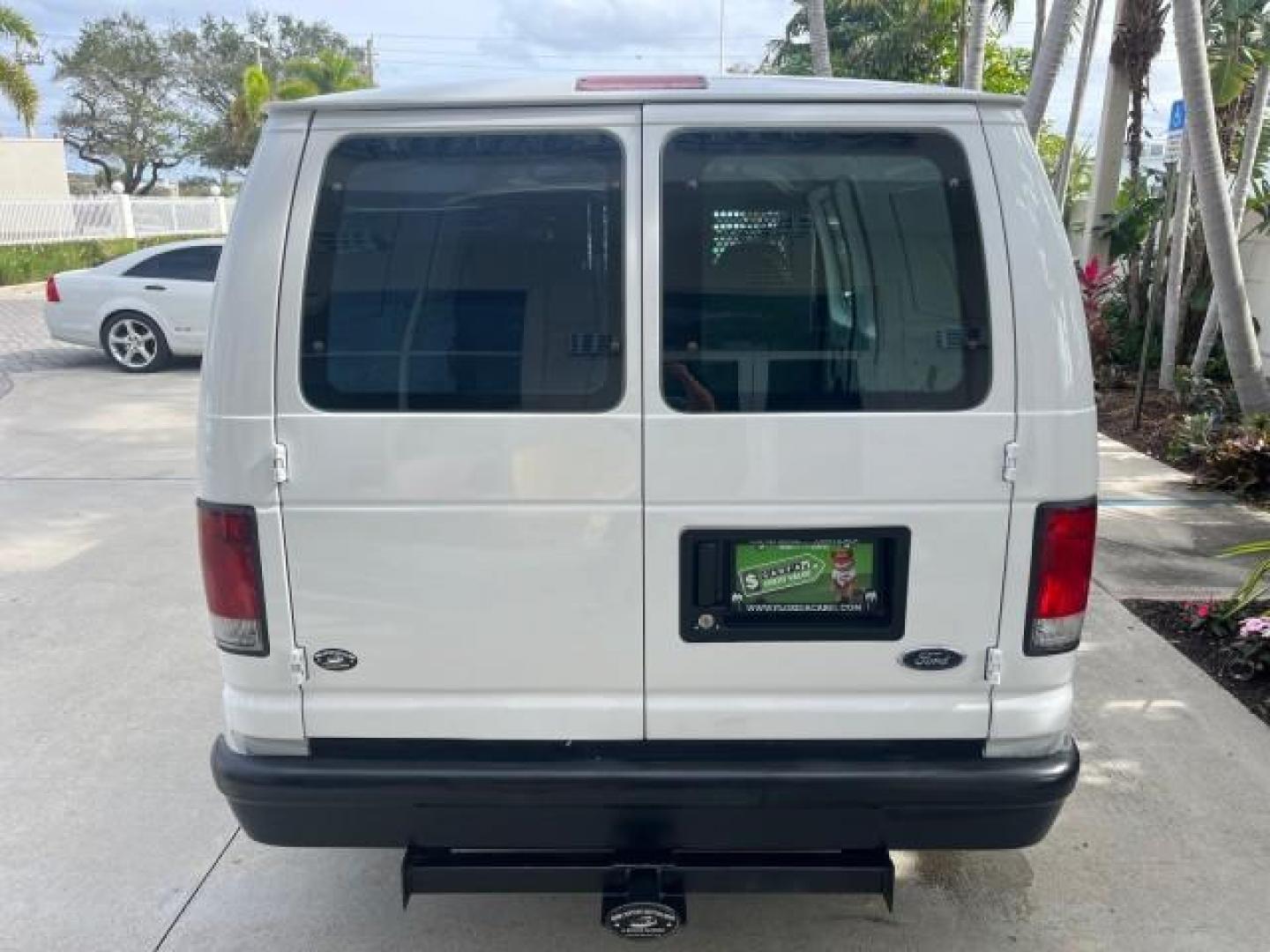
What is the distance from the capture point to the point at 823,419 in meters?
2.31

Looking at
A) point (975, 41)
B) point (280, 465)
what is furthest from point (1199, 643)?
point (975, 41)

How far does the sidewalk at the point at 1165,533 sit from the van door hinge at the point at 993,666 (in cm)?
331

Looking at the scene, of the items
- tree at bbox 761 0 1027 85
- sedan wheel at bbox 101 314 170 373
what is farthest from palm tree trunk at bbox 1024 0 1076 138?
tree at bbox 761 0 1027 85

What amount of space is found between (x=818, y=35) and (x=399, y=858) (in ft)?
29.3

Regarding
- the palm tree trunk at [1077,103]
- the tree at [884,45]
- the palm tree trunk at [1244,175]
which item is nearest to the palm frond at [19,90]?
the tree at [884,45]

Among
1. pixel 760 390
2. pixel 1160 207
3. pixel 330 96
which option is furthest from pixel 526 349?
pixel 1160 207

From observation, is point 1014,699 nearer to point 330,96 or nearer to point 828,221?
point 828,221

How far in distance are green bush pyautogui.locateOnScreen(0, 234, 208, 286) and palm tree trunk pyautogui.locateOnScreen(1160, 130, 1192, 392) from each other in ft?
66.0

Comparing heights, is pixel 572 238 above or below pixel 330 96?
below

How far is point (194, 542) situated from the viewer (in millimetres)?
6156

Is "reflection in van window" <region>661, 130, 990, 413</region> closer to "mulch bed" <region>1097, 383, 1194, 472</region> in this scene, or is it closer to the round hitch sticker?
the round hitch sticker

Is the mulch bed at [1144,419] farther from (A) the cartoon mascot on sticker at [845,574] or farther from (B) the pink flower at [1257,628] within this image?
(A) the cartoon mascot on sticker at [845,574]

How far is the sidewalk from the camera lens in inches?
215

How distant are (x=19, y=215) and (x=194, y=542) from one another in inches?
779
